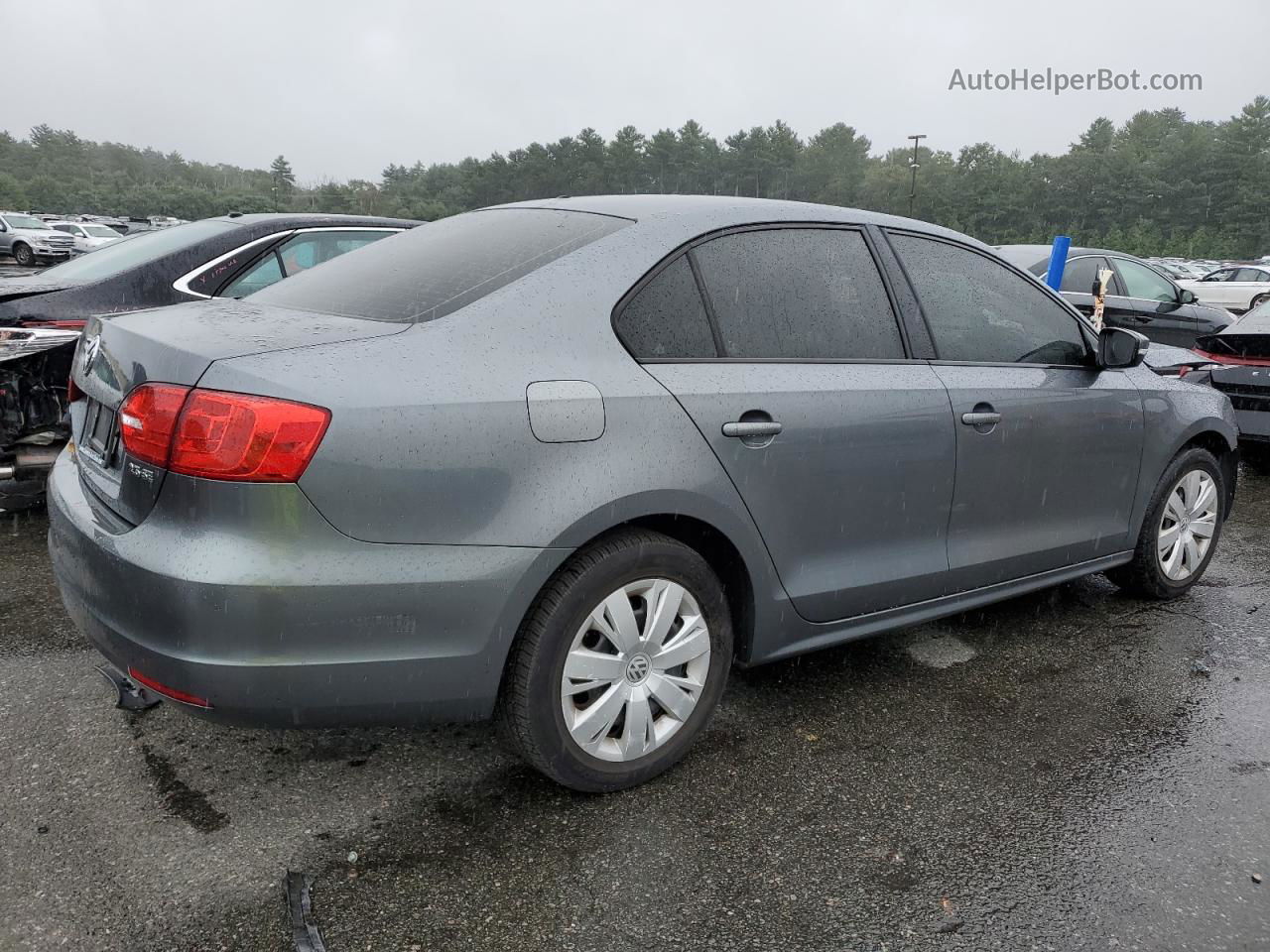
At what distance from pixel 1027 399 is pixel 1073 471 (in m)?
0.41

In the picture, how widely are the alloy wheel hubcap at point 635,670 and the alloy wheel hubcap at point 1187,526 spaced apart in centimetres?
257

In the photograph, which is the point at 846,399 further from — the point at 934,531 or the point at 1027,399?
the point at 1027,399

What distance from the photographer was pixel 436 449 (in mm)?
2145

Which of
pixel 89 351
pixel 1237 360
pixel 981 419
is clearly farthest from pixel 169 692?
pixel 1237 360

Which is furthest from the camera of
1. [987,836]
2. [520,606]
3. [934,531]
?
[934,531]

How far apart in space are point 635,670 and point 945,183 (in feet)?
332

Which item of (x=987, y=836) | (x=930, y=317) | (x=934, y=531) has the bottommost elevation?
(x=987, y=836)

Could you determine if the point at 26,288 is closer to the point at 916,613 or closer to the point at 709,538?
the point at 709,538

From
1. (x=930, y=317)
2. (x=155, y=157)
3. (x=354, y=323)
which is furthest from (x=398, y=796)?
(x=155, y=157)

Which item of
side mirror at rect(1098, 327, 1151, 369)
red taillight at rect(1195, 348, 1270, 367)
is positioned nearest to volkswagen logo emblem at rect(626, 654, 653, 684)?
side mirror at rect(1098, 327, 1151, 369)

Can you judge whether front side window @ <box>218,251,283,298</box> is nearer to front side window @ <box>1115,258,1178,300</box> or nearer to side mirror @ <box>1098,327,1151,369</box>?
side mirror @ <box>1098,327,1151,369</box>

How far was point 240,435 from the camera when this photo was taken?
2037 millimetres

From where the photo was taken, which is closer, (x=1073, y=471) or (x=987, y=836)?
(x=987, y=836)

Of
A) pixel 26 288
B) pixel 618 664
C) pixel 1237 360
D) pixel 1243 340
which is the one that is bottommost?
pixel 618 664
